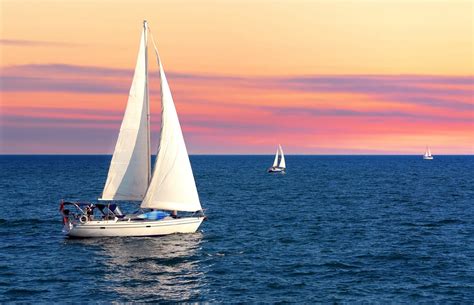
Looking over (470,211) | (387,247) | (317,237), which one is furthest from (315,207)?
(387,247)

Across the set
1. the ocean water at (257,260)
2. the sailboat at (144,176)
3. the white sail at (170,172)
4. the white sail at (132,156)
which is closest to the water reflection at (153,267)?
the ocean water at (257,260)

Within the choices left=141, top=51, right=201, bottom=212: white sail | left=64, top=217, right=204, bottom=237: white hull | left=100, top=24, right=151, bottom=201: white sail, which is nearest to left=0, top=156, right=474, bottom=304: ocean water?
left=64, top=217, right=204, bottom=237: white hull

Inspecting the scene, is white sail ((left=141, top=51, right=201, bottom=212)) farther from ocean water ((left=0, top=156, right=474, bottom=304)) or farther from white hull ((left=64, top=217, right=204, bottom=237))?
ocean water ((left=0, top=156, right=474, bottom=304))

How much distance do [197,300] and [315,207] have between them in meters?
53.8

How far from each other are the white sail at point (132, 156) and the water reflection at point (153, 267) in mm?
4445

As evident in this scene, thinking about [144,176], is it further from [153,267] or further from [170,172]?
[153,267]

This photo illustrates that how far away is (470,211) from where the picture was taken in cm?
8231

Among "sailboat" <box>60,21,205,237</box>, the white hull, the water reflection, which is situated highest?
"sailboat" <box>60,21,205,237</box>

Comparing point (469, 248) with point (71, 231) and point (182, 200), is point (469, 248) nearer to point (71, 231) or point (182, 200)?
point (182, 200)

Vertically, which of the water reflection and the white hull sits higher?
the white hull

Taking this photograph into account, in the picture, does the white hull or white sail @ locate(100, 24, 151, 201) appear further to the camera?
white sail @ locate(100, 24, 151, 201)

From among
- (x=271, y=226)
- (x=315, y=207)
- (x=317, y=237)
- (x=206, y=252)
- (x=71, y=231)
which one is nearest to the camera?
(x=206, y=252)

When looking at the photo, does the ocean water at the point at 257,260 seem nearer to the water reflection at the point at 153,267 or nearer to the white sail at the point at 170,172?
the water reflection at the point at 153,267

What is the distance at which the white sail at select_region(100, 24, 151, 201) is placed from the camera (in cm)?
5450
